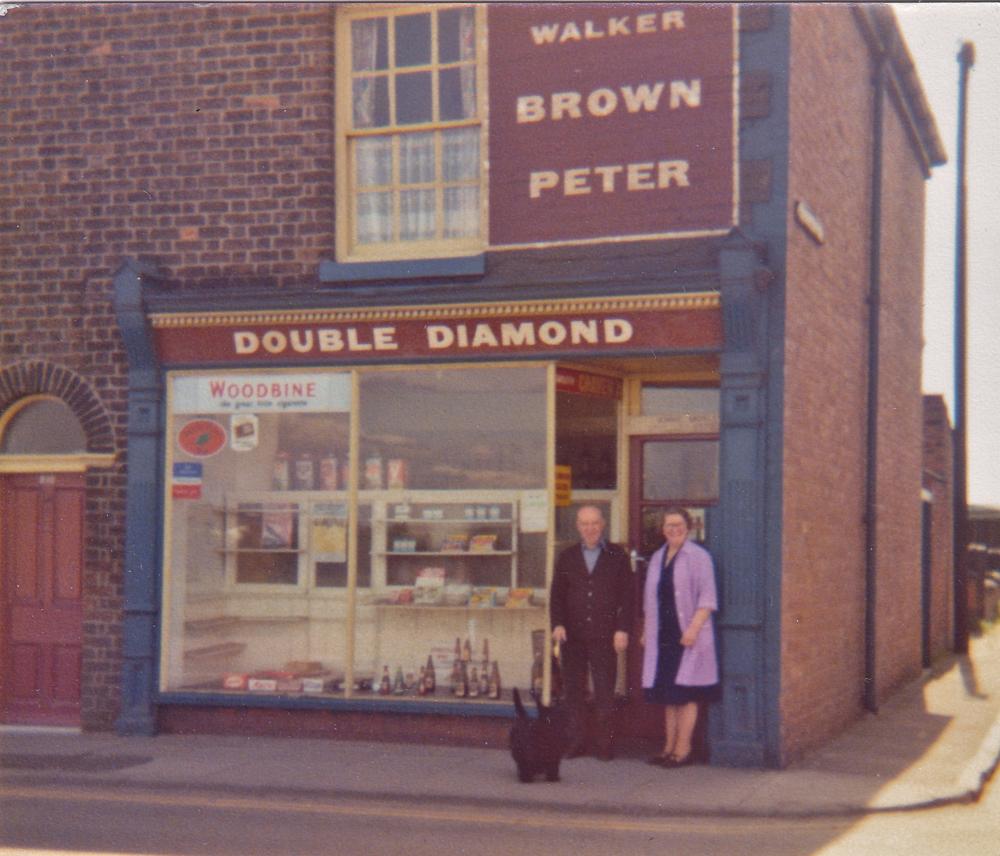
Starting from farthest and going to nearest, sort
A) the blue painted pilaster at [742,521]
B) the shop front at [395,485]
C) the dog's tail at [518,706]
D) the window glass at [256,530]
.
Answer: the window glass at [256,530]
the shop front at [395,485]
the blue painted pilaster at [742,521]
the dog's tail at [518,706]

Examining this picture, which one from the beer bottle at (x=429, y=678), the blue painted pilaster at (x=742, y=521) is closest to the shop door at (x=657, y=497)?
the blue painted pilaster at (x=742, y=521)

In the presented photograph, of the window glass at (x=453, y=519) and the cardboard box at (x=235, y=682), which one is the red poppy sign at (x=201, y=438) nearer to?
the window glass at (x=453, y=519)

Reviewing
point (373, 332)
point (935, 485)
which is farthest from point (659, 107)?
point (935, 485)

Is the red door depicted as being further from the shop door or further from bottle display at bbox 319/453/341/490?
the shop door

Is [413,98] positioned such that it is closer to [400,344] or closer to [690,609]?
[400,344]

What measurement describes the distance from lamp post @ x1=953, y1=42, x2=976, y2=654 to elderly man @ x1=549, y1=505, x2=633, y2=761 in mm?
11644

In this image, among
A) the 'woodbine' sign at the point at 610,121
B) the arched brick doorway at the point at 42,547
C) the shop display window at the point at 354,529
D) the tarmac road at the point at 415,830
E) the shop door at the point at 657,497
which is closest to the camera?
the tarmac road at the point at 415,830

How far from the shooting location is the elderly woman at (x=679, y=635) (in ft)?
35.8

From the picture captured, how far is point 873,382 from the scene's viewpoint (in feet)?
49.1

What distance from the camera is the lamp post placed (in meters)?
21.6

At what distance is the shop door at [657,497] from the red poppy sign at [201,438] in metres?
3.51

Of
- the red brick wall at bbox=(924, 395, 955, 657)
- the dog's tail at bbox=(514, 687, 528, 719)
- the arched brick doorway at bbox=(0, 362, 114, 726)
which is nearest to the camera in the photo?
the dog's tail at bbox=(514, 687, 528, 719)

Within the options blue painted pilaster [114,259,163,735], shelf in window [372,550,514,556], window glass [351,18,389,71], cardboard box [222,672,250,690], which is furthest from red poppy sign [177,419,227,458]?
window glass [351,18,389,71]

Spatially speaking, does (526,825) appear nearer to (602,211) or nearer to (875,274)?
(602,211)
